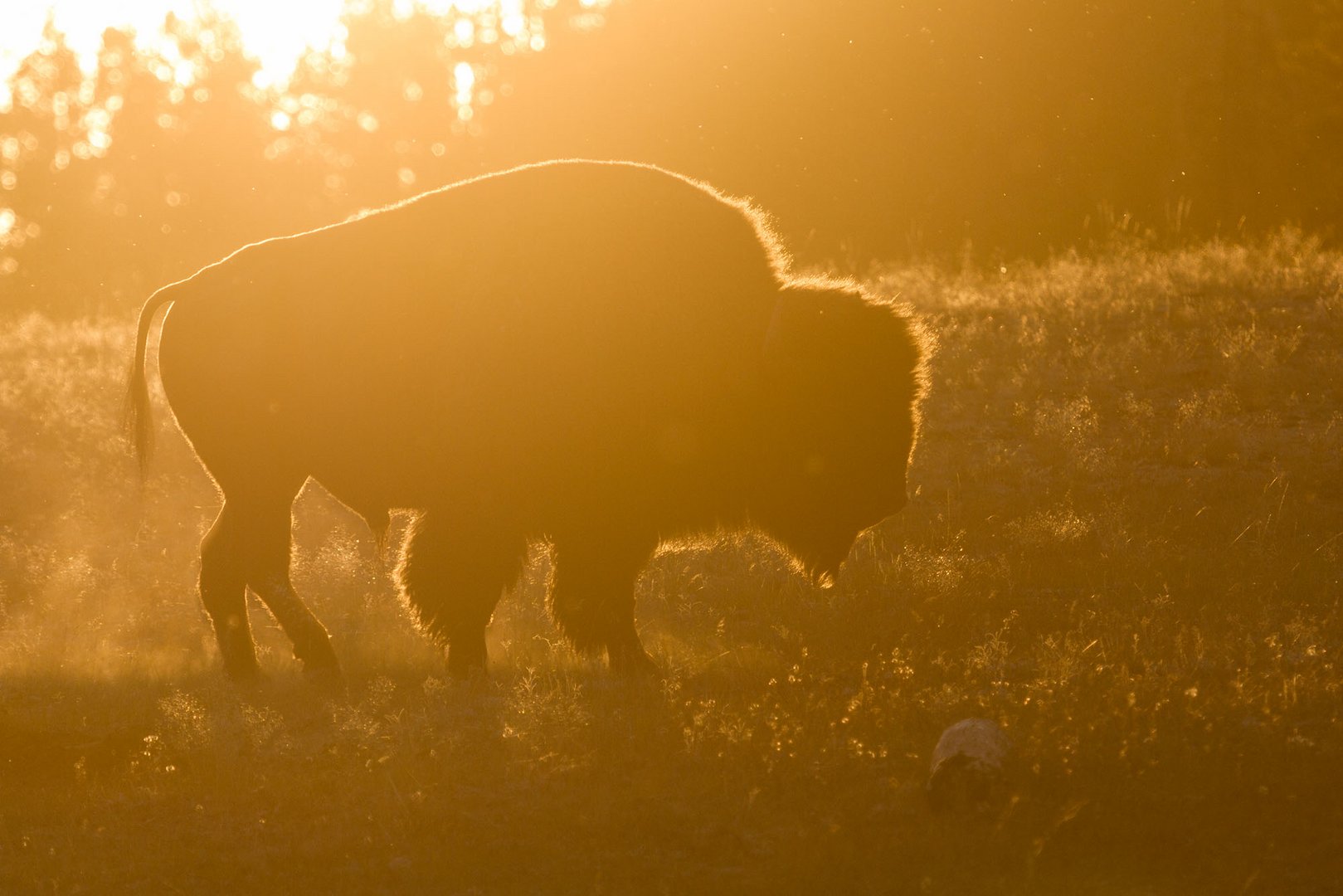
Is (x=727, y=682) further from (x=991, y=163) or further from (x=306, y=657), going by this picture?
(x=991, y=163)

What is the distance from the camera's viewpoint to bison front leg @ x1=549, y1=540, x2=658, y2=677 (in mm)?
5562

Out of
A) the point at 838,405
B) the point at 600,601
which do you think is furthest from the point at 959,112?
the point at 600,601

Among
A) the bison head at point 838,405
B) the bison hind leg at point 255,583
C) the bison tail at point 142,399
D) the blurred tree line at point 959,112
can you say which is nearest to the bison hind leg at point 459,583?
the bison hind leg at point 255,583

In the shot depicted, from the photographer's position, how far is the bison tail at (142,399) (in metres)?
6.35

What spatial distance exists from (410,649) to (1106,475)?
4285 millimetres

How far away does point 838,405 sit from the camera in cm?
562

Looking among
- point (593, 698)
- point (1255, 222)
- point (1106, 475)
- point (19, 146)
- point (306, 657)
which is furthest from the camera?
point (19, 146)

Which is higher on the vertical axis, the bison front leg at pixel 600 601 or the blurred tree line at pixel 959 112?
the blurred tree line at pixel 959 112

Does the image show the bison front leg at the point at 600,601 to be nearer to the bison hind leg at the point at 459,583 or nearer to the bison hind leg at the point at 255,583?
the bison hind leg at the point at 459,583

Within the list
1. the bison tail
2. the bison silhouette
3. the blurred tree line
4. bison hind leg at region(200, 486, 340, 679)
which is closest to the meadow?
bison hind leg at region(200, 486, 340, 679)

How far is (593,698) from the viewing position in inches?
201

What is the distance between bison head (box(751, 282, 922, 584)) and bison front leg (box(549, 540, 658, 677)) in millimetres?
722

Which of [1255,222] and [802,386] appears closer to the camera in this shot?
[802,386]

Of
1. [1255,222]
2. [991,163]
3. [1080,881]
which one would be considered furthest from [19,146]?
[1080,881]
